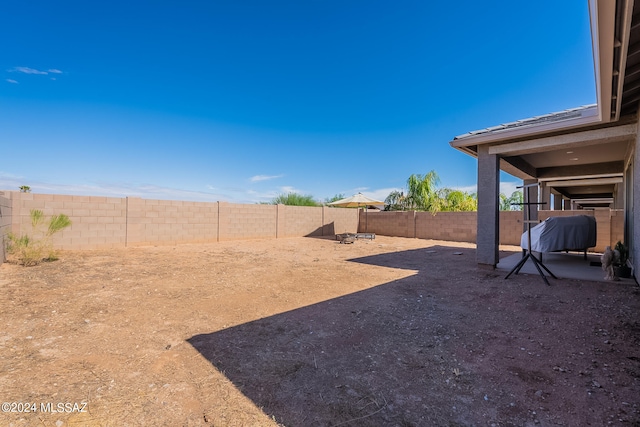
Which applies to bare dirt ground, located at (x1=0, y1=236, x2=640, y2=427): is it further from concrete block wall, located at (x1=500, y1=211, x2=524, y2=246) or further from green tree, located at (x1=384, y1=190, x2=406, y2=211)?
green tree, located at (x1=384, y1=190, x2=406, y2=211)

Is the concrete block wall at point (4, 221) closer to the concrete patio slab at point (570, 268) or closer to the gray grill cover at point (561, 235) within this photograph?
the concrete patio slab at point (570, 268)

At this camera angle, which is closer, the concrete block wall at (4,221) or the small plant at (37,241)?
the concrete block wall at (4,221)

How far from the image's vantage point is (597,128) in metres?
4.83

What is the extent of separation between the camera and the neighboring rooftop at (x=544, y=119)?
4.80 m

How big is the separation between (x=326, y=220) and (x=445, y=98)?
807 cm

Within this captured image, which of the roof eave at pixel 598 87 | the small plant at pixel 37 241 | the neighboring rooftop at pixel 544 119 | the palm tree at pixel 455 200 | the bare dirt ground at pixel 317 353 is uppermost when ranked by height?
the neighboring rooftop at pixel 544 119

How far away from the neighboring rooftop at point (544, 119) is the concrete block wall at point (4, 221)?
9973 millimetres

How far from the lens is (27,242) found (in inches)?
241

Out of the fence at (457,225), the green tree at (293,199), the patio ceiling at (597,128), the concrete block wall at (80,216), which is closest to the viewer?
the patio ceiling at (597,128)

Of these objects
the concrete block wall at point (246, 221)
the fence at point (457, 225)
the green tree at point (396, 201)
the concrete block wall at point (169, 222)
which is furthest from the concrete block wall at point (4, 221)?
the green tree at point (396, 201)

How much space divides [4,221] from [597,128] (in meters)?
12.0

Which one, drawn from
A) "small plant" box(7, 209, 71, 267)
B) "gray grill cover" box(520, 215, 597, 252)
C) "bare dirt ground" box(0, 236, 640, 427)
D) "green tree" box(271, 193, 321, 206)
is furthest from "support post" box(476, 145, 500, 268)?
"green tree" box(271, 193, 321, 206)

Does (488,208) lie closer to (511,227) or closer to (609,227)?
(609,227)

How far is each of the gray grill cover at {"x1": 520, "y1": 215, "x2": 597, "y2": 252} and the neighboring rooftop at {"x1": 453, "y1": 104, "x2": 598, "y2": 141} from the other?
7.71 ft
